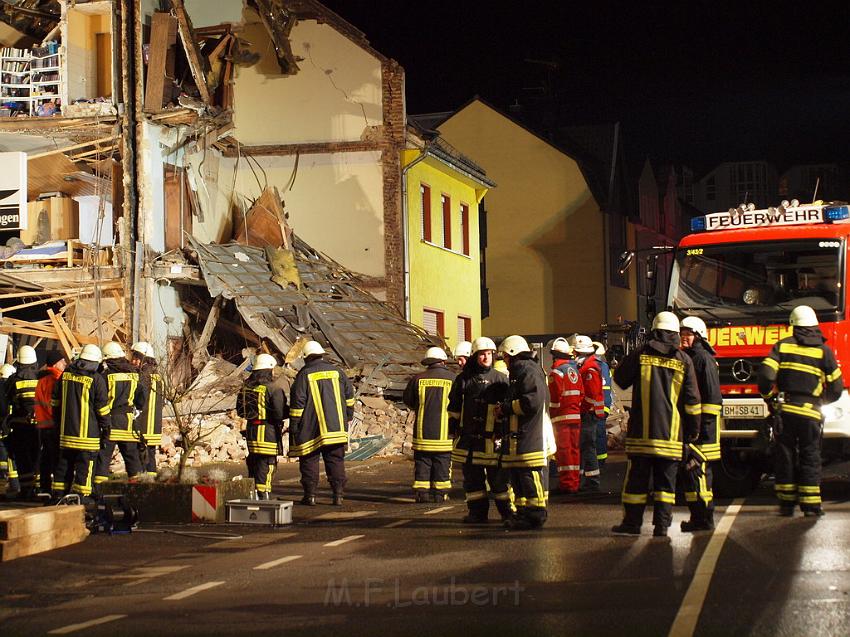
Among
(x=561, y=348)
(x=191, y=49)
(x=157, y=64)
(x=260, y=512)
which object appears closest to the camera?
(x=260, y=512)

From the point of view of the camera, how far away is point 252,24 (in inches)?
1245

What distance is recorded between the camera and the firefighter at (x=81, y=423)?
1388 cm

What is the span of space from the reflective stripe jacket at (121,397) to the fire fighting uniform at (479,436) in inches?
158

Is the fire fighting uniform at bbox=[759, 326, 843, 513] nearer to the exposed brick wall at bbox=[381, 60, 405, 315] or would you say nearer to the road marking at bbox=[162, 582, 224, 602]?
the road marking at bbox=[162, 582, 224, 602]

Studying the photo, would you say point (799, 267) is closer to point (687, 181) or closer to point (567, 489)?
point (567, 489)

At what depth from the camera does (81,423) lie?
13875 millimetres

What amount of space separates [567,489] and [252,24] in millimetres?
20123

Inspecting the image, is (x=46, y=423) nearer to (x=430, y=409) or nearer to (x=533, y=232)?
(x=430, y=409)

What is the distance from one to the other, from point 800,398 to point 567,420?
3240 millimetres

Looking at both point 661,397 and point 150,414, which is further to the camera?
point 150,414

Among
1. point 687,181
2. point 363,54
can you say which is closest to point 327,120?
point 363,54

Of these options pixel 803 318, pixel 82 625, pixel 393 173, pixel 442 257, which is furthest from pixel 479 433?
pixel 442 257

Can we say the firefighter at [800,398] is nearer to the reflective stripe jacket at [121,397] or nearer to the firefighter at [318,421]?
the firefighter at [318,421]

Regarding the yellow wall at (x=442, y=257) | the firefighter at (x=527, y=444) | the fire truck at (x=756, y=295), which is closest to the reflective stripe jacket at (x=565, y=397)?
the fire truck at (x=756, y=295)
